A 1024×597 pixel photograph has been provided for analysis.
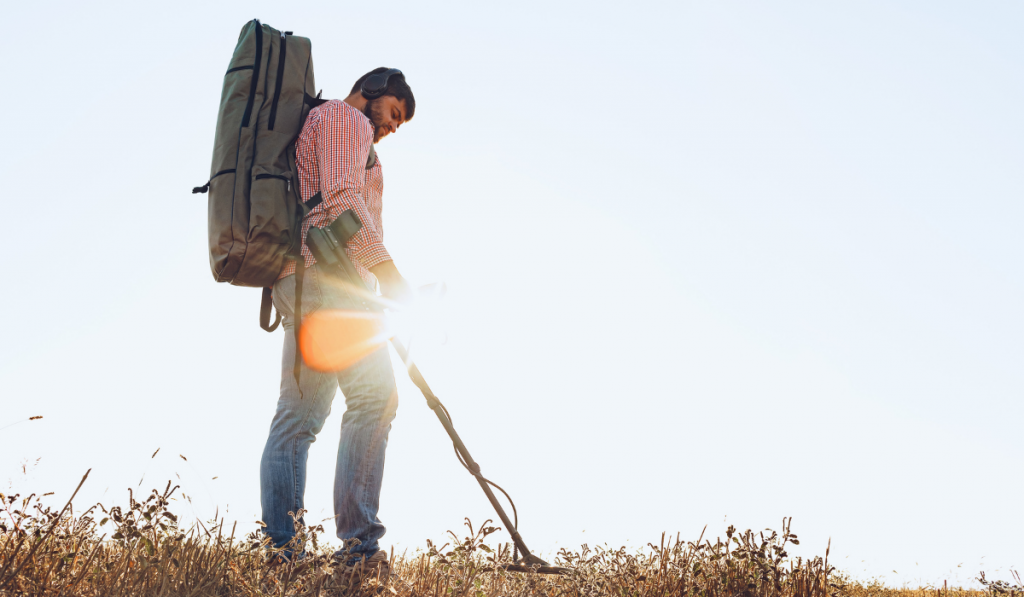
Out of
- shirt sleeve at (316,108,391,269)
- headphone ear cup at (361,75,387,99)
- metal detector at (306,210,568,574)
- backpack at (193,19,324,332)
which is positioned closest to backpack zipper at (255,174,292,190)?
backpack at (193,19,324,332)

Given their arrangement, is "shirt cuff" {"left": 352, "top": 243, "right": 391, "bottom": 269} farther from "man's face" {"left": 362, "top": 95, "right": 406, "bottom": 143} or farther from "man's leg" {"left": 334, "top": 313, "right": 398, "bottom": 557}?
"man's face" {"left": 362, "top": 95, "right": 406, "bottom": 143}

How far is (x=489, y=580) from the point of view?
3.33 meters

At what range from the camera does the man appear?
3.29m

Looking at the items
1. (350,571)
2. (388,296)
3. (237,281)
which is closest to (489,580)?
(350,571)

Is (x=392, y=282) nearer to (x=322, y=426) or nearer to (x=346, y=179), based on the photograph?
(x=346, y=179)

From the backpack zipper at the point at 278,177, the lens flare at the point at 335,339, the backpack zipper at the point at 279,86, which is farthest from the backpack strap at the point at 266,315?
the backpack zipper at the point at 279,86

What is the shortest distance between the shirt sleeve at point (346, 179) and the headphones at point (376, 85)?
0.40 meters

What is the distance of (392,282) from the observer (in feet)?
11.4

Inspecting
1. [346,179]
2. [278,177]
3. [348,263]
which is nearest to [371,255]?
[348,263]

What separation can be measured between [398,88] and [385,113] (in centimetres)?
16

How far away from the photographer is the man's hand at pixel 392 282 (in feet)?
11.4

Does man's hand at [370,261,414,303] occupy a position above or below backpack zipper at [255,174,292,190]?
below

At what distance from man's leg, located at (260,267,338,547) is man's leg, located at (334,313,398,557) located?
0.16m

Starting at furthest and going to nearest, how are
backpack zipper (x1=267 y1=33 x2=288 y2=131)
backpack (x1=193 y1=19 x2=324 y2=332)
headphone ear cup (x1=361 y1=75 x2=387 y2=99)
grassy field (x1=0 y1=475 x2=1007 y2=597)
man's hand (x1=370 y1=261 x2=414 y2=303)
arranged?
1. headphone ear cup (x1=361 y1=75 x2=387 y2=99)
2. backpack zipper (x1=267 y1=33 x2=288 y2=131)
3. man's hand (x1=370 y1=261 x2=414 y2=303)
4. backpack (x1=193 y1=19 x2=324 y2=332)
5. grassy field (x1=0 y1=475 x2=1007 y2=597)
